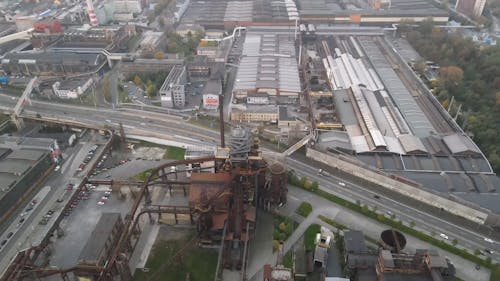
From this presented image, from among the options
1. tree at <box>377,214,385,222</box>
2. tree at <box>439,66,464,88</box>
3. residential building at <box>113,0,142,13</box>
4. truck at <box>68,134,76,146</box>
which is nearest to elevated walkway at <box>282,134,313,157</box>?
tree at <box>377,214,385,222</box>

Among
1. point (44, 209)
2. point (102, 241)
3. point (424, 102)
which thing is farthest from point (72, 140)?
point (424, 102)

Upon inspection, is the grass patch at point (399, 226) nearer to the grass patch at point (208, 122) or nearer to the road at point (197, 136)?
the road at point (197, 136)

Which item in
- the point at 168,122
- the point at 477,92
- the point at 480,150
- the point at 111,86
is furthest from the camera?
the point at 111,86

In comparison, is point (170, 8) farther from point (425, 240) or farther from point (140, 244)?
point (425, 240)

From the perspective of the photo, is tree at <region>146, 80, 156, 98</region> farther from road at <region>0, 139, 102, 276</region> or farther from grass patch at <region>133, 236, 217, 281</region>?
grass patch at <region>133, 236, 217, 281</region>

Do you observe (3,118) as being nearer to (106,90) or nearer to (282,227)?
(106,90)

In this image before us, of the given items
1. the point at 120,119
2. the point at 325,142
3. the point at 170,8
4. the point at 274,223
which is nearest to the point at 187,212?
the point at 274,223

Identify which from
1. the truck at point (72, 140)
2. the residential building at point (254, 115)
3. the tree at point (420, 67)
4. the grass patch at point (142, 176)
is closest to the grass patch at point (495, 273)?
the residential building at point (254, 115)

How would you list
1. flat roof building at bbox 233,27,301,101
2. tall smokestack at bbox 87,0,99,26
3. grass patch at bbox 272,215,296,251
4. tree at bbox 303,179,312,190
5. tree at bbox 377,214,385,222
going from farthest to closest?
tall smokestack at bbox 87,0,99,26 → flat roof building at bbox 233,27,301,101 → tree at bbox 303,179,312,190 → tree at bbox 377,214,385,222 → grass patch at bbox 272,215,296,251
